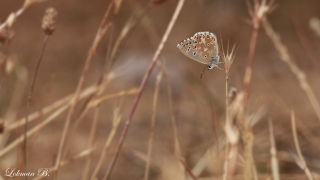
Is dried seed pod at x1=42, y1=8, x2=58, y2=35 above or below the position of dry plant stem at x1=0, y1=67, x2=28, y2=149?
above

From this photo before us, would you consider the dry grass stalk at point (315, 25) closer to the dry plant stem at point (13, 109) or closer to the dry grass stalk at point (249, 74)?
the dry grass stalk at point (249, 74)

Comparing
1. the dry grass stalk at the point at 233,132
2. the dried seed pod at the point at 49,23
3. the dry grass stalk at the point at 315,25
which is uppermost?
the dried seed pod at the point at 49,23

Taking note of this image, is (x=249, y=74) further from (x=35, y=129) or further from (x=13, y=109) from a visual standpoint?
(x=13, y=109)

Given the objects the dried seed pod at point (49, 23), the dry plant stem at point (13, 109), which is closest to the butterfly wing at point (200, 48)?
the dried seed pod at point (49, 23)

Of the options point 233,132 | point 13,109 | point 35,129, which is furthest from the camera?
point 13,109

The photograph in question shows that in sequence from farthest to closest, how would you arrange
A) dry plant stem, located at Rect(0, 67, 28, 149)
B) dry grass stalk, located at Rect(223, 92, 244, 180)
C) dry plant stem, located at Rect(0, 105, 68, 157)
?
dry plant stem, located at Rect(0, 67, 28, 149)
dry plant stem, located at Rect(0, 105, 68, 157)
dry grass stalk, located at Rect(223, 92, 244, 180)

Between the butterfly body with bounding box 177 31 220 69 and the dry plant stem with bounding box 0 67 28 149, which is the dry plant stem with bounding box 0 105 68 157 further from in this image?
the butterfly body with bounding box 177 31 220 69

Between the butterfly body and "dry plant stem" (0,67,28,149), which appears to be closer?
the butterfly body

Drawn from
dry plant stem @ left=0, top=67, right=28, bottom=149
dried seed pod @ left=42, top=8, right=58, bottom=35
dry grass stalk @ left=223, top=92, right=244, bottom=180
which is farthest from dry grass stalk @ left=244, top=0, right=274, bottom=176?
dry plant stem @ left=0, top=67, right=28, bottom=149

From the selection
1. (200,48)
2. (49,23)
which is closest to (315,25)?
(200,48)
